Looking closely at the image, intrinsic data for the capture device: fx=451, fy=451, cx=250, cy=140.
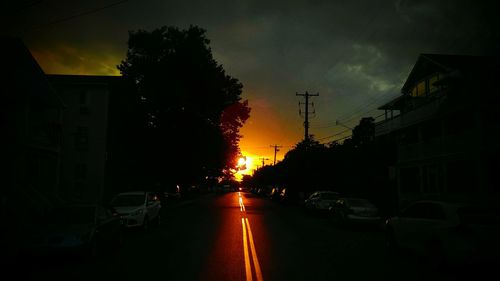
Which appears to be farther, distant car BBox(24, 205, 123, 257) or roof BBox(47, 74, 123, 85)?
roof BBox(47, 74, 123, 85)

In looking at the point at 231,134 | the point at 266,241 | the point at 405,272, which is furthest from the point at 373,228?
the point at 231,134

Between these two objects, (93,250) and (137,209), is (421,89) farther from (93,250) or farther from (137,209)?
(93,250)

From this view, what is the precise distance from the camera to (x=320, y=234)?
683 inches

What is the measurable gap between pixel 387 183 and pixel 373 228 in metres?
15.1

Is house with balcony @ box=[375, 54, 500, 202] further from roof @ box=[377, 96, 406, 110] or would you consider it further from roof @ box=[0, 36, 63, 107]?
roof @ box=[0, 36, 63, 107]

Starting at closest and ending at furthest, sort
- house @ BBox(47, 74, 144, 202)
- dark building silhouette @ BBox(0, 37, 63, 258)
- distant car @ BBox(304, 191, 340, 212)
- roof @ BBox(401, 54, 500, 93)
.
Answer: dark building silhouette @ BBox(0, 37, 63, 258)
roof @ BBox(401, 54, 500, 93)
distant car @ BBox(304, 191, 340, 212)
house @ BBox(47, 74, 144, 202)

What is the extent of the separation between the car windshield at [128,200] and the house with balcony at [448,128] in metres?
14.6

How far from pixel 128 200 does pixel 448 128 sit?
867 inches

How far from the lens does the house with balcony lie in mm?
25828

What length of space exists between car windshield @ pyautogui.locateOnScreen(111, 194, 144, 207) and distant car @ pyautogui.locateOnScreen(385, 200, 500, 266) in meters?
11.0

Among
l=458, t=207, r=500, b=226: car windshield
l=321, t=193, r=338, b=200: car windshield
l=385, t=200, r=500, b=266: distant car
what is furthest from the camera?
l=321, t=193, r=338, b=200: car windshield

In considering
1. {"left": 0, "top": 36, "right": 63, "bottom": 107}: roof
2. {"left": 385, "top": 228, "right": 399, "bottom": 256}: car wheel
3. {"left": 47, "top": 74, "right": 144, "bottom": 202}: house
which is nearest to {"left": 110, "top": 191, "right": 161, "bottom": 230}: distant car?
{"left": 385, "top": 228, "right": 399, "bottom": 256}: car wheel

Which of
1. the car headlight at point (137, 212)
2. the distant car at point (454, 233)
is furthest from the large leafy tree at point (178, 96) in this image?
the distant car at point (454, 233)

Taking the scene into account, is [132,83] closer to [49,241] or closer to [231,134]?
[231,134]
